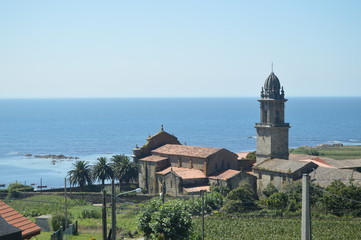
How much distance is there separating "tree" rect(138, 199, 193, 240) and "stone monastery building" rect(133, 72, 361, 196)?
62.5 ft

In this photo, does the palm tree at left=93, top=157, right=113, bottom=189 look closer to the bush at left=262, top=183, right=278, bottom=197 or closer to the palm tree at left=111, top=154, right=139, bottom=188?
the palm tree at left=111, top=154, right=139, bottom=188

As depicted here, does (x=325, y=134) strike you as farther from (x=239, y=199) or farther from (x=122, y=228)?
(x=122, y=228)

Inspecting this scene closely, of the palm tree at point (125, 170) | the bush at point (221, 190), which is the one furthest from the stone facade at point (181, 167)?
the bush at point (221, 190)

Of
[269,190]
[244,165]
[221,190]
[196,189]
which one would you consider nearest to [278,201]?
[269,190]

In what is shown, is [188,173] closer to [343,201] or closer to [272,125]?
[272,125]

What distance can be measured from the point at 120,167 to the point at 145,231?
100 feet

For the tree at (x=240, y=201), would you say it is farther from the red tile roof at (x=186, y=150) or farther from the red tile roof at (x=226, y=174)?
the red tile roof at (x=186, y=150)

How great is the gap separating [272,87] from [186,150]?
1310 centimetres

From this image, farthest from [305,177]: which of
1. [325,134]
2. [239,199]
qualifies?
[325,134]

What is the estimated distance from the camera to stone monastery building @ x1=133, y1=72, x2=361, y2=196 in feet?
191

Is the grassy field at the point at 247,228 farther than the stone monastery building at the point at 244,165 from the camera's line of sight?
No

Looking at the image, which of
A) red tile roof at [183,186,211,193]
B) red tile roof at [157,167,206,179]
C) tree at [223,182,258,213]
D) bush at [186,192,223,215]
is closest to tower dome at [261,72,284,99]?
red tile roof at [157,167,206,179]

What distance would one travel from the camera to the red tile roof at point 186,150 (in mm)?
64375

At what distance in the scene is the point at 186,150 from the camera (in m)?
67.0
